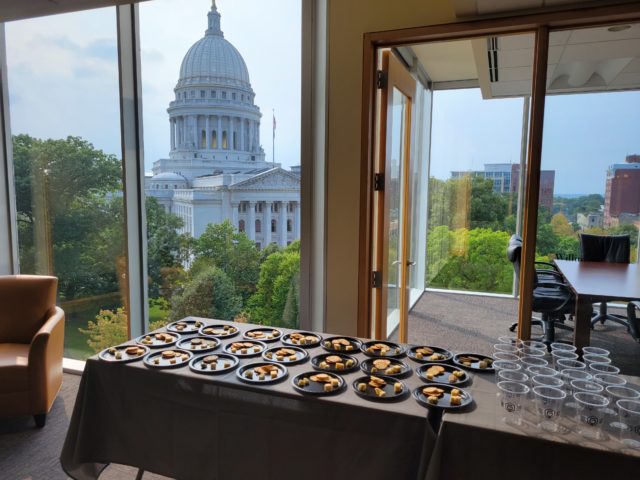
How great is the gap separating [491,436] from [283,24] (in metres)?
2.93

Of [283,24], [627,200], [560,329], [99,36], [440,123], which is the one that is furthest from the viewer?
[440,123]

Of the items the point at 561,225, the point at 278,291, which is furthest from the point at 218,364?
the point at 561,225

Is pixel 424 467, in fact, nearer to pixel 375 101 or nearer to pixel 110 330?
pixel 375 101

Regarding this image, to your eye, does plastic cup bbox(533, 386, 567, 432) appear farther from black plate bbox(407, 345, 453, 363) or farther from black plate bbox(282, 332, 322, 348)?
black plate bbox(282, 332, 322, 348)

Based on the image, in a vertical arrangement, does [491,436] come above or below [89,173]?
below

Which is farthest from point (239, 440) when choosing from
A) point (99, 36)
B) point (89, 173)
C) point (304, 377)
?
point (99, 36)

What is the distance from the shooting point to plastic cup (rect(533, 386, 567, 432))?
138 cm

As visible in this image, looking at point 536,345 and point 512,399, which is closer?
point 512,399

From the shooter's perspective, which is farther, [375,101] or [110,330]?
[110,330]

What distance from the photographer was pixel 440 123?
5.76 meters

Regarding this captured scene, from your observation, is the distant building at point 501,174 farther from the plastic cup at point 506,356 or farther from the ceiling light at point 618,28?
the plastic cup at point 506,356

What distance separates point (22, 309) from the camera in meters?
3.31

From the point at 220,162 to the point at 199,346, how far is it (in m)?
1.98

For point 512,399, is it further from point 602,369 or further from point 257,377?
point 257,377
